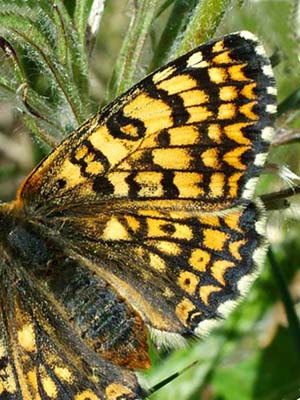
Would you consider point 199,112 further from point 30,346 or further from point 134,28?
point 30,346

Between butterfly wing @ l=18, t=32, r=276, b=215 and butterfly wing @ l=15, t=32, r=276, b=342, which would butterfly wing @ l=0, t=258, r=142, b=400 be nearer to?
butterfly wing @ l=15, t=32, r=276, b=342

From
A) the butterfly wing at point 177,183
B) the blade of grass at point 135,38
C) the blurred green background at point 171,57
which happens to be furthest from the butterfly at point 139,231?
the blade of grass at point 135,38

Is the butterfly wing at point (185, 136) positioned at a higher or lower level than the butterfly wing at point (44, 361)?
higher

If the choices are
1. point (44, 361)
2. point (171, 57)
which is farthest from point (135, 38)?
point (44, 361)

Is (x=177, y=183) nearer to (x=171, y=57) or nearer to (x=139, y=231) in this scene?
(x=139, y=231)

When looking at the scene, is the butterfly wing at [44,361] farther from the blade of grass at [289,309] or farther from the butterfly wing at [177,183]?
the blade of grass at [289,309]

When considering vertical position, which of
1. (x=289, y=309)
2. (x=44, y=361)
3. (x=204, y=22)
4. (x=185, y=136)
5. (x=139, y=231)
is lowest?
(x=289, y=309)
